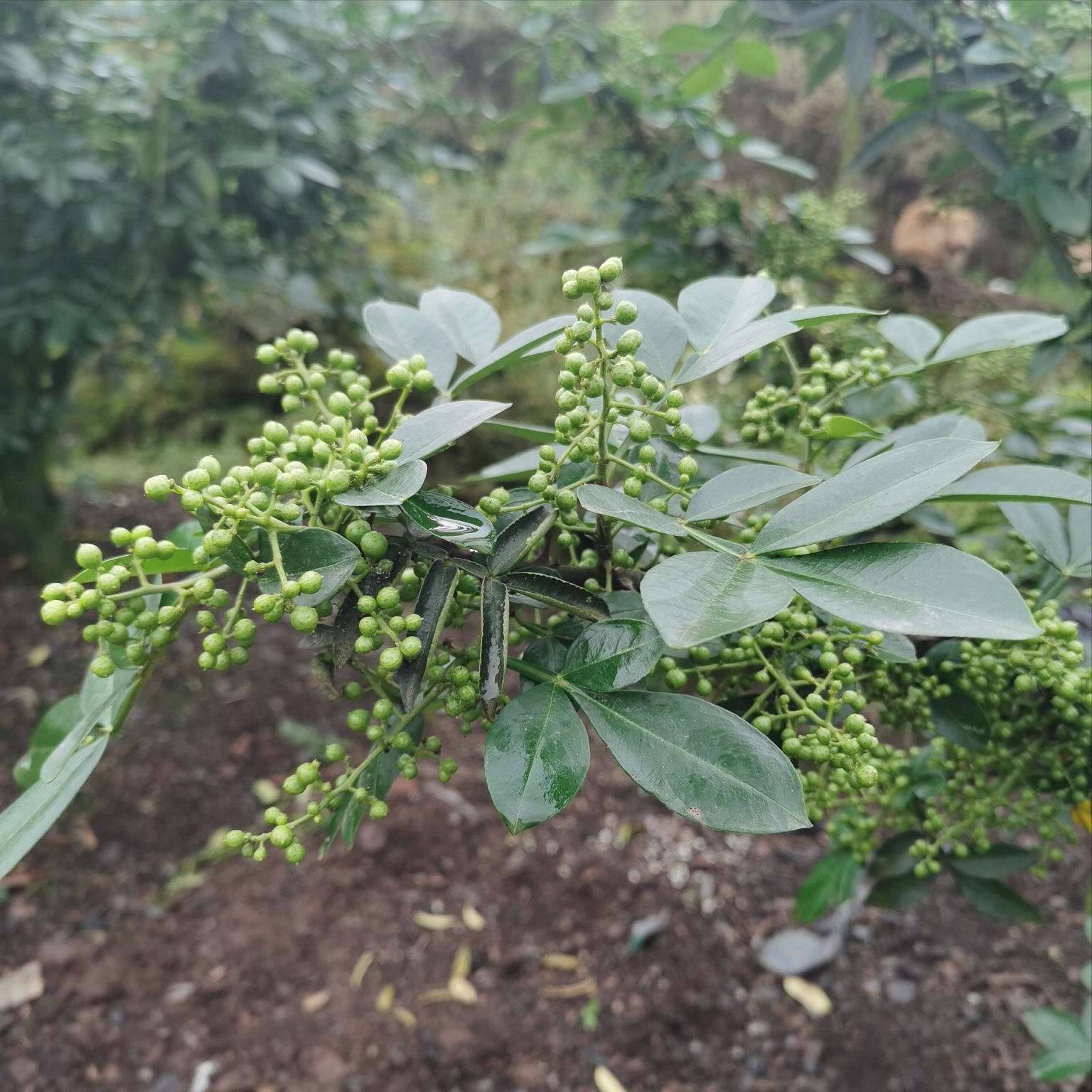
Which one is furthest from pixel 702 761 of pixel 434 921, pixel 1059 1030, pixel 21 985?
pixel 21 985

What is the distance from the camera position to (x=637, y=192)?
1547 millimetres

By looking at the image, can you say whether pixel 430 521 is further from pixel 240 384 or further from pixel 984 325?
pixel 240 384

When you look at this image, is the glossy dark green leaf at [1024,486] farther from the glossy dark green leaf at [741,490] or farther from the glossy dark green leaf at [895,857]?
the glossy dark green leaf at [895,857]

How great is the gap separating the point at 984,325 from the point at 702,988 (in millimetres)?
1210

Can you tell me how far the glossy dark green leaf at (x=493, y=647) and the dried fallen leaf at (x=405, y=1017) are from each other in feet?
3.94

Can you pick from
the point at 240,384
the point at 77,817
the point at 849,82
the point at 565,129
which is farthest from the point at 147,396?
the point at 849,82

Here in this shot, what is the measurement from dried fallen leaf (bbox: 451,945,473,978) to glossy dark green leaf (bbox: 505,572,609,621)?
1.26 metres

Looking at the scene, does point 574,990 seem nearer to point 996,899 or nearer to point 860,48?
point 996,899

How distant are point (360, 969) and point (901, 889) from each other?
3.33 ft

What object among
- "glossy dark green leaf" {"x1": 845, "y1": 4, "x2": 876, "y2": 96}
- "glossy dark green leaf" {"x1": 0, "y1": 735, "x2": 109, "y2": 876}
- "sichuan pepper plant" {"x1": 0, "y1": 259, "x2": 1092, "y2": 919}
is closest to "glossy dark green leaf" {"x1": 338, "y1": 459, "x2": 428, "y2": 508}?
"sichuan pepper plant" {"x1": 0, "y1": 259, "x2": 1092, "y2": 919}

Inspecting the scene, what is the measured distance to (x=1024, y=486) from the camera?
0.57 m

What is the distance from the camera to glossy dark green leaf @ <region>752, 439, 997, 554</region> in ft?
1.26

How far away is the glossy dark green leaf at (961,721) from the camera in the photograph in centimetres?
63

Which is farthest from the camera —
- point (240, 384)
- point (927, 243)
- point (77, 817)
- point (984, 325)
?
point (927, 243)
